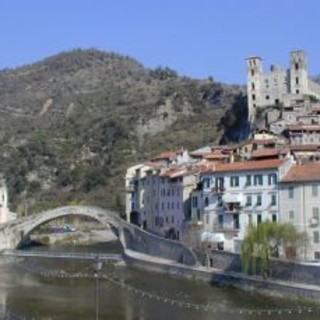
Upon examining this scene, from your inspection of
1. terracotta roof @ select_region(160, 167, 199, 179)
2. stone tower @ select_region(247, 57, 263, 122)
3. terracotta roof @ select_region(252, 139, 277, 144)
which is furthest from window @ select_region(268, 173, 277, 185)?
stone tower @ select_region(247, 57, 263, 122)

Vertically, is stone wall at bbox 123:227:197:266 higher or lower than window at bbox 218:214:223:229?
lower

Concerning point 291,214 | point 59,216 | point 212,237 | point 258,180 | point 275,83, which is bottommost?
point 212,237

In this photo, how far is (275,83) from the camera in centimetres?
10925

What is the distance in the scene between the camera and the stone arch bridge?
72.2 metres

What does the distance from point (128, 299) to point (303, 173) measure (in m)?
16.2

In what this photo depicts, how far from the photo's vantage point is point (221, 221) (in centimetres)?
7062

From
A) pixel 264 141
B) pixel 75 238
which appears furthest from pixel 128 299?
pixel 75 238

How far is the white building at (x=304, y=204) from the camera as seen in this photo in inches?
2441

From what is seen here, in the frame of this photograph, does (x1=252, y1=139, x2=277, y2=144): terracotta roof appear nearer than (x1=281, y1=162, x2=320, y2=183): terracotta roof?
No

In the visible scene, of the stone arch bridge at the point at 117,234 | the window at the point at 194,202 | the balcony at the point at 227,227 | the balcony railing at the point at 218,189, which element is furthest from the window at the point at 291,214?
the window at the point at 194,202

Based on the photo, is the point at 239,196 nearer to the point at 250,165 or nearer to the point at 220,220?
the point at 250,165

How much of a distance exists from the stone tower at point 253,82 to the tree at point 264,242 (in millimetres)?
50005

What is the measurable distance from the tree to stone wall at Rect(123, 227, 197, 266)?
9.38 m

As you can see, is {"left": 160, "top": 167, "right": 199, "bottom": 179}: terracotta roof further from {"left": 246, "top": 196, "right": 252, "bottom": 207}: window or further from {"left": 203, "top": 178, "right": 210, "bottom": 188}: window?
{"left": 246, "top": 196, "right": 252, "bottom": 207}: window
